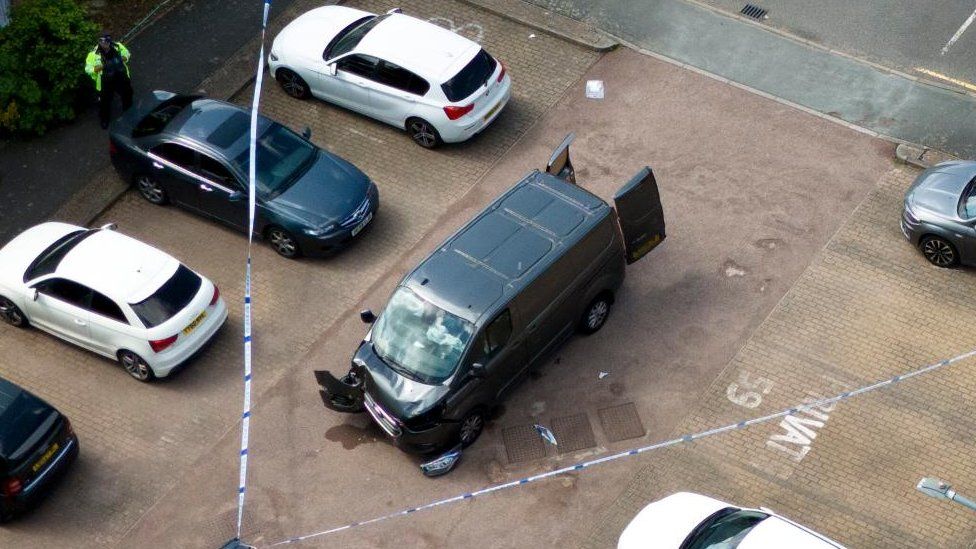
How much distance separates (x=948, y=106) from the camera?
68.9ft

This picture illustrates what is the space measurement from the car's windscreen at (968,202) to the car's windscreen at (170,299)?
1049 cm

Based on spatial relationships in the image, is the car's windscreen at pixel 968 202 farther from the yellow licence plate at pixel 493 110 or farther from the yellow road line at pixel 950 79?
the yellow licence plate at pixel 493 110

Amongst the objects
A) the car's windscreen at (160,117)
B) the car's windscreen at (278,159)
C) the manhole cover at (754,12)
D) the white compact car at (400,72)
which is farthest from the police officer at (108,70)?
the manhole cover at (754,12)

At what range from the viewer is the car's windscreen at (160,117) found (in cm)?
1916

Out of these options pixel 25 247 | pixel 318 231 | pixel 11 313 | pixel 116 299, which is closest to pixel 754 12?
pixel 318 231

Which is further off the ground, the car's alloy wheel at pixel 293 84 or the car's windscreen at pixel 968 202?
the car's alloy wheel at pixel 293 84

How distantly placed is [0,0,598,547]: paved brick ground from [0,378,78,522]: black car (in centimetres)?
50

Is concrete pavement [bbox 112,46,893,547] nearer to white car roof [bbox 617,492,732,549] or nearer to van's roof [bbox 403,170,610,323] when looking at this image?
white car roof [bbox 617,492,732,549]

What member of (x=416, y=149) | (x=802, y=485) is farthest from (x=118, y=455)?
(x=802, y=485)

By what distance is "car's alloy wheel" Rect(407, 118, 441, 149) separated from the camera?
2030cm

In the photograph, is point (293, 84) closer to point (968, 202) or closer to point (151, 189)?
point (151, 189)

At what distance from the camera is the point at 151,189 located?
19531mm

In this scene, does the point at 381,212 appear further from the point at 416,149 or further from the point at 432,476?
the point at 432,476

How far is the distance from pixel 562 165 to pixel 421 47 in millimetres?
3430
